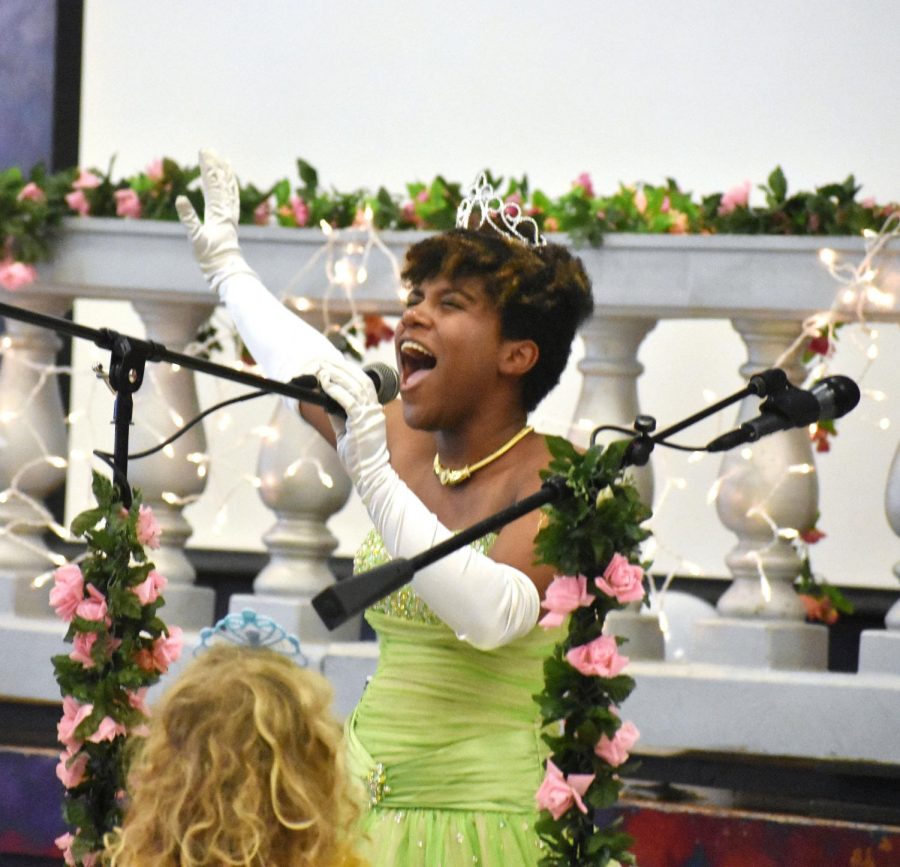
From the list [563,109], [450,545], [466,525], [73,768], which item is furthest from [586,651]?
[563,109]

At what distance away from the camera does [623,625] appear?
9.23 ft

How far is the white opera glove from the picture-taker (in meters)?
1.86

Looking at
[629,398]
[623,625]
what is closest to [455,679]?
[623,625]

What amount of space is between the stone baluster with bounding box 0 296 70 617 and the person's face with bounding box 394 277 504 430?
1.23 metres

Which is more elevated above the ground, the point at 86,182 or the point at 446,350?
the point at 86,182

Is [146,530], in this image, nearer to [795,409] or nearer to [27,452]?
[795,409]

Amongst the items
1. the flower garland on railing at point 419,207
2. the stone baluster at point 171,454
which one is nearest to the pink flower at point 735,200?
the flower garland on railing at point 419,207

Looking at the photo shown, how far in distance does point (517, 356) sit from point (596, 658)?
481mm

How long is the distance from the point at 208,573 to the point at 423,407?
9.09 ft

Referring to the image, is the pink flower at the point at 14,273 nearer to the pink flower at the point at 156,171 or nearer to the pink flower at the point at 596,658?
the pink flower at the point at 156,171

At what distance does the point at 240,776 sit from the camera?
152 cm

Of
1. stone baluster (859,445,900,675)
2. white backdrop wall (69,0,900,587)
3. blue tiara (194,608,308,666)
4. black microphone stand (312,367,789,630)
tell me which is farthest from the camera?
white backdrop wall (69,0,900,587)

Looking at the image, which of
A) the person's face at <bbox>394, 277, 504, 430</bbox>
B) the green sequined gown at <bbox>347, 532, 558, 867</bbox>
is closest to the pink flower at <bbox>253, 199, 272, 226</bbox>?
the person's face at <bbox>394, 277, 504, 430</bbox>

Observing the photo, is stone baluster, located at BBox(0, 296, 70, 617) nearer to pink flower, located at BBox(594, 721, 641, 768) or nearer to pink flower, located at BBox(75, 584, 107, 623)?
pink flower, located at BBox(75, 584, 107, 623)
